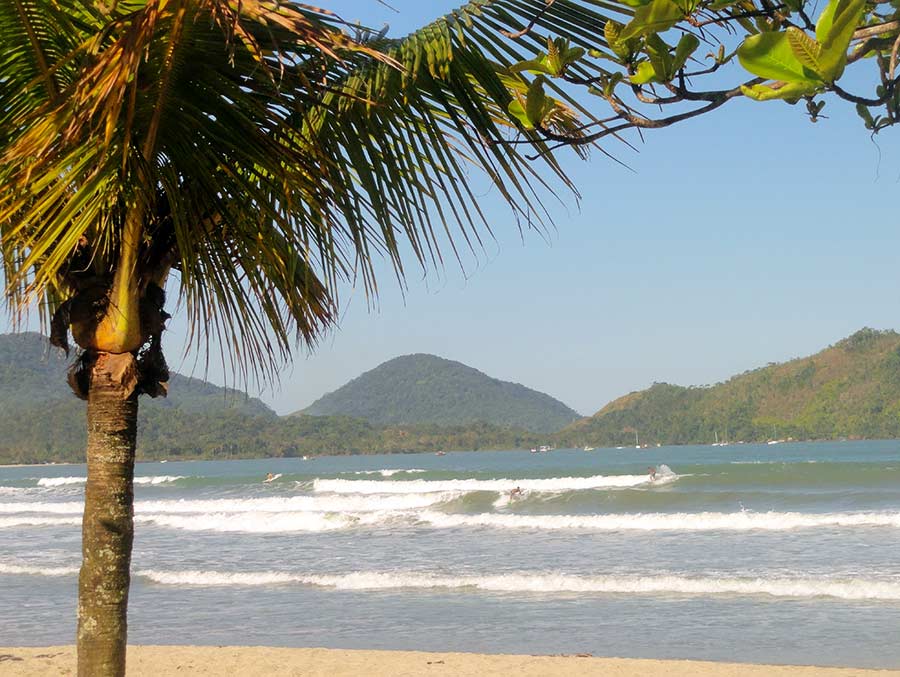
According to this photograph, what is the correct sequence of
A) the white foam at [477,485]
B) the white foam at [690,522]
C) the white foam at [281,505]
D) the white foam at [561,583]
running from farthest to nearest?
1. the white foam at [477,485]
2. the white foam at [281,505]
3. the white foam at [690,522]
4. the white foam at [561,583]

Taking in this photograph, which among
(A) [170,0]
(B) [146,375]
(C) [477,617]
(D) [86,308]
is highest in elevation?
(A) [170,0]

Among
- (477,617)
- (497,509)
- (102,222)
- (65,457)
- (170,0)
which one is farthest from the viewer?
(65,457)

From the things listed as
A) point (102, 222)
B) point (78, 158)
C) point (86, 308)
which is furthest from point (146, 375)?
point (78, 158)

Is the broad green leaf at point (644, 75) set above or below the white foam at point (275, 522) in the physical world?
above

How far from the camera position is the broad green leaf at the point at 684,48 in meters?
1.49

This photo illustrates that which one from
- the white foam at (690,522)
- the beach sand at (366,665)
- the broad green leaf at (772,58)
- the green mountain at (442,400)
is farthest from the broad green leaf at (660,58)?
the green mountain at (442,400)

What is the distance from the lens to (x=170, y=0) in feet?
6.32

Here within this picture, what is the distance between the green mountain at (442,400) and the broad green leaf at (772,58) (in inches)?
6805

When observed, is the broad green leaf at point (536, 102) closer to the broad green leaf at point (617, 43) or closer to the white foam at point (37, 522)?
the broad green leaf at point (617, 43)

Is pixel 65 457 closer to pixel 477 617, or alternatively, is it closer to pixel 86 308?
pixel 477 617

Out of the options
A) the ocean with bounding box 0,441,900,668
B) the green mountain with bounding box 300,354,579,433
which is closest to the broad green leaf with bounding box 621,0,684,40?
the ocean with bounding box 0,441,900,668

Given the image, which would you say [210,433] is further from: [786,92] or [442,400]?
[786,92]

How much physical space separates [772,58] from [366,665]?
288 inches

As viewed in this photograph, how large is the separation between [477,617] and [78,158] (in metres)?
8.58
